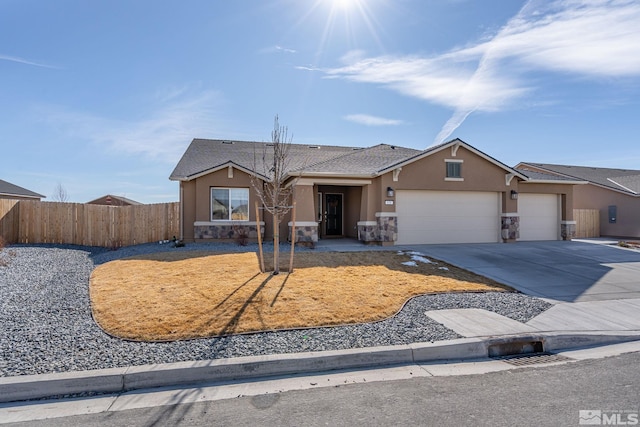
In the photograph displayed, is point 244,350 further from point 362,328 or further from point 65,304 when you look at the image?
point 65,304

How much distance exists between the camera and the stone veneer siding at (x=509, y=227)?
16125mm

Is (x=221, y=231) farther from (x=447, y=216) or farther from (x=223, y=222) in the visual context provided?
(x=447, y=216)

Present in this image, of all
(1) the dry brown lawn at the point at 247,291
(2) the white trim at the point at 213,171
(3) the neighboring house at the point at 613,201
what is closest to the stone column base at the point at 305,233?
(2) the white trim at the point at 213,171

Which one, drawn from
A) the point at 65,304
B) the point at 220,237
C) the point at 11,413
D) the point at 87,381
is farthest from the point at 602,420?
the point at 220,237

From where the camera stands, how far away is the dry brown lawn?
5688 millimetres

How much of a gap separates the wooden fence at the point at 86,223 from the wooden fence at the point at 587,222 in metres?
22.5

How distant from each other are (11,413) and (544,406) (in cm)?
517

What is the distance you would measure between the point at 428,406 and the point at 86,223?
17.4 m

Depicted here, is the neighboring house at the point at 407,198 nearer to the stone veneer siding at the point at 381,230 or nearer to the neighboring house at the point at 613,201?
the stone veneer siding at the point at 381,230

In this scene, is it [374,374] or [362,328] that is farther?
[362,328]

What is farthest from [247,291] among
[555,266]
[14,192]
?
[14,192]

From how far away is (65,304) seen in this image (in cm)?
666

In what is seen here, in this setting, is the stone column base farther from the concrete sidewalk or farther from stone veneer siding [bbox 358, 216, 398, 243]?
the concrete sidewalk

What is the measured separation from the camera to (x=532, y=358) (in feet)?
16.4
